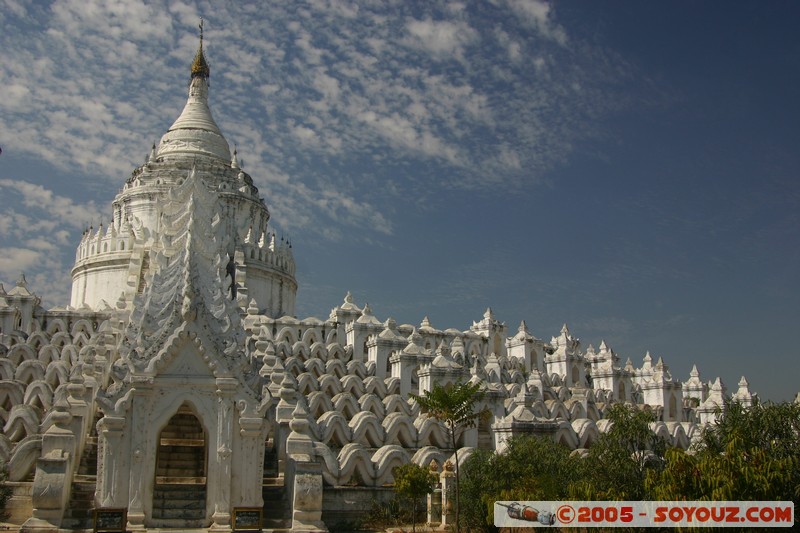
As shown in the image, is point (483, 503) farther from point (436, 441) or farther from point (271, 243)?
point (271, 243)

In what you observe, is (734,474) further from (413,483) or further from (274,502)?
(274,502)

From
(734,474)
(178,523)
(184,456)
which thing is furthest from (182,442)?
(734,474)

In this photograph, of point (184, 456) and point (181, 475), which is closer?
point (181, 475)

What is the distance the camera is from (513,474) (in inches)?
895

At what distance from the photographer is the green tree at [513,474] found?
70.3ft

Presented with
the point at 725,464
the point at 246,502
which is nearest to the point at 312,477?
the point at 246,502

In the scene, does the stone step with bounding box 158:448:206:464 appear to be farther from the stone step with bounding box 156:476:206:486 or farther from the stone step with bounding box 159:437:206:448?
the stone step with bounding box 156:476:206:486

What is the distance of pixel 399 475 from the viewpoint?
2412cm

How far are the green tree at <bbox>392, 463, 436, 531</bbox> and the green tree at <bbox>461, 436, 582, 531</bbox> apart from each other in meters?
0.99

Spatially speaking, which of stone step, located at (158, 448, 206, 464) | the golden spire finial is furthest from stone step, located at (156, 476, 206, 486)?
the golden spire finial

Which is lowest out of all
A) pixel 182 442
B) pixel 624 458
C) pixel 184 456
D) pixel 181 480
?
pixel 181 480

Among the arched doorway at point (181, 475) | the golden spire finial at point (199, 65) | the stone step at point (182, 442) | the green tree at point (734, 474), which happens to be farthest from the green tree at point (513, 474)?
the golden spire finial at point (199, 65)

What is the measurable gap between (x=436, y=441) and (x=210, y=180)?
95.4 ft

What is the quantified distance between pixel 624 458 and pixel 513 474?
353 centimetres
